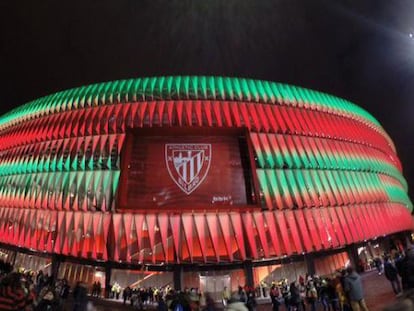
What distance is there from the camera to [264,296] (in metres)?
21.4

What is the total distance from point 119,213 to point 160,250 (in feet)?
12.5

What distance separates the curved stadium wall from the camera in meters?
21.1

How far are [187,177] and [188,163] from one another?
1.11m

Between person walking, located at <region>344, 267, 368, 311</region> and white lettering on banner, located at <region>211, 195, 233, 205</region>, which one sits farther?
white lettering on banner, located at <region>211, 195, 233, 205</region>

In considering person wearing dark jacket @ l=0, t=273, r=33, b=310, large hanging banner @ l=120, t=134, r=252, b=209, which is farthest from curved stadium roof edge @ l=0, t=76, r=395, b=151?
person wearing dark jacket @ l=0, t=273, r=33, b=310

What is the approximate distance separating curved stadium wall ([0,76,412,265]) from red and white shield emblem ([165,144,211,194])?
103mm

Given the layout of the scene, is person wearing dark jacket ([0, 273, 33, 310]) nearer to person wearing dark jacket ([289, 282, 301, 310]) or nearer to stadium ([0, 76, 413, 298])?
person wearing dark jacket ([289, 282, 301, 310])

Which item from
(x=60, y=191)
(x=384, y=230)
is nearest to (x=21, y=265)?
(x=60, y=191)

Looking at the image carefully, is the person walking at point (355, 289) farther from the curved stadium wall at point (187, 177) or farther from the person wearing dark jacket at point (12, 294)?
the curved stadium wall at point (187, 177)

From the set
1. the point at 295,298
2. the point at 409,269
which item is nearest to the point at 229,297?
the point at 295,298

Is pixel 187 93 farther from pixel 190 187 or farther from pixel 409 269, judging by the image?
pixel 409 269

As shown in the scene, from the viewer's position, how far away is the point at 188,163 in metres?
22.1

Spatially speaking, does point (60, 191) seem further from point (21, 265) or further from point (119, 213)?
point (21, 265)

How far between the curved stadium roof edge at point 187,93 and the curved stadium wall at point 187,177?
12 centimetres
